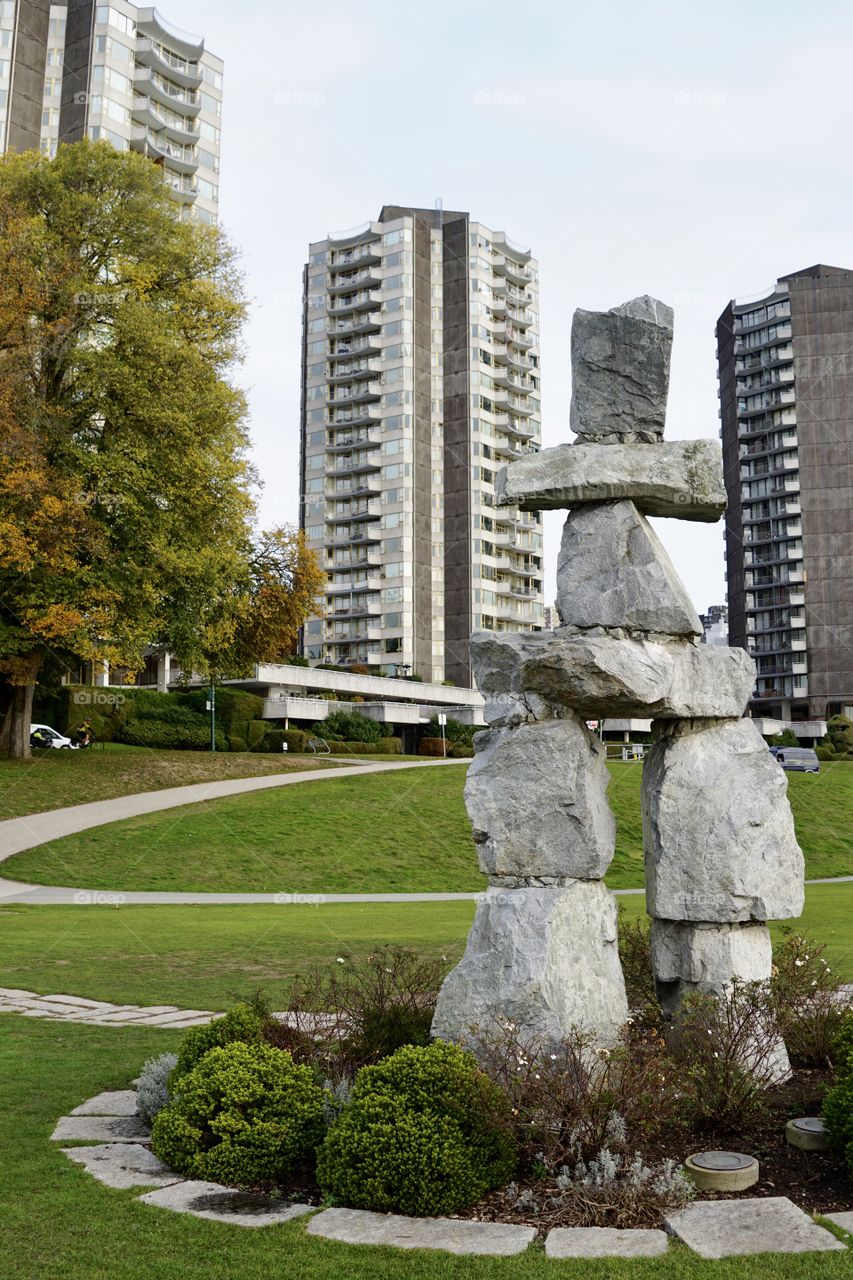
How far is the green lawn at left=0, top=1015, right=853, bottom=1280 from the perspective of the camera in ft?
16.0

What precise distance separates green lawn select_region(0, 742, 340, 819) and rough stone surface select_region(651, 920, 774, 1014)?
83.6ft

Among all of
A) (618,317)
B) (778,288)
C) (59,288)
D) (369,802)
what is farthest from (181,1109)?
(778,288)

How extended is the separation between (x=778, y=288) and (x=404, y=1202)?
10887 cm

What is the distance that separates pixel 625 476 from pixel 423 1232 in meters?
5.23

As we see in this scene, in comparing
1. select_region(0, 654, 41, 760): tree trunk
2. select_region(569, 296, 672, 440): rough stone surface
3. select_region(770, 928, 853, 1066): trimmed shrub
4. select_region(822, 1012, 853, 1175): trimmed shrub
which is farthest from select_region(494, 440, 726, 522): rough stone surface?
select_region(0, 654, 41, 760): tree trunk

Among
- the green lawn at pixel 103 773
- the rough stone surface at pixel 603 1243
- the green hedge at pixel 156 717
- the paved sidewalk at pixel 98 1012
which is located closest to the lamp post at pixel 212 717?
the green hedge at pixel 156 717

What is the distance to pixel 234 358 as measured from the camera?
36438 mm

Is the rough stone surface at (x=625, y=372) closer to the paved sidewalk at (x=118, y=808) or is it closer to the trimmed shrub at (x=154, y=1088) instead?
the trimmed shrub at (x=154, y=1088)

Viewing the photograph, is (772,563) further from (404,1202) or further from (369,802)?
(404,1202)

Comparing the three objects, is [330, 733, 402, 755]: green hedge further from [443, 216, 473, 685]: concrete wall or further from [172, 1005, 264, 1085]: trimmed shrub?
[172, 1005, 264, 1085]: trimmed shrub

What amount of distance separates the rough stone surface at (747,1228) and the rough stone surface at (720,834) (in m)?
2.22

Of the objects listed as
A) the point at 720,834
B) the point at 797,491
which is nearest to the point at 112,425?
the point at 720,834

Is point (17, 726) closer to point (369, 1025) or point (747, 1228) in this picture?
point (369, 1025)

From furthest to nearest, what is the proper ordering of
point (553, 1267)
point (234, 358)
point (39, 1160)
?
point (234, 358)
point (39, 1160)
point (553, 1267)
